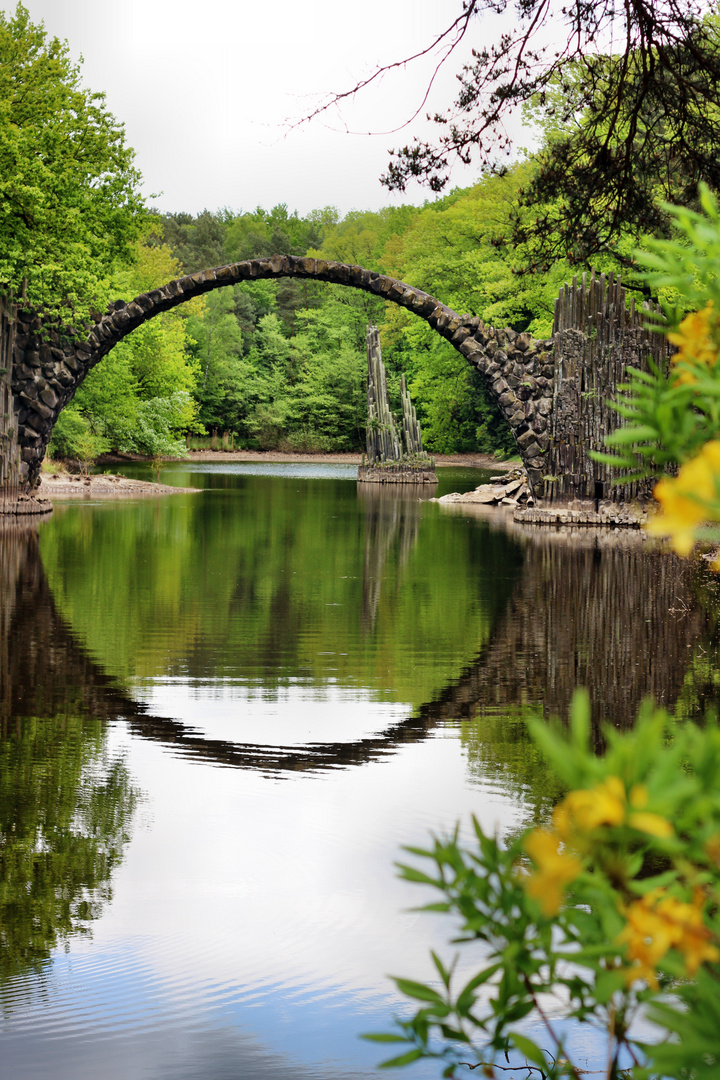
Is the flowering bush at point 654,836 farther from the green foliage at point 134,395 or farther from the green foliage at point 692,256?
the green foliage at point 134,395

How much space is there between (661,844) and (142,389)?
140 feet

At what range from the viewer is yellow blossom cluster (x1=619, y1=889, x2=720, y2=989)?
3.73 feet

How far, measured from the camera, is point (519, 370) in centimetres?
2503

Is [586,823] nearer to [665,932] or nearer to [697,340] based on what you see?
[665,932]

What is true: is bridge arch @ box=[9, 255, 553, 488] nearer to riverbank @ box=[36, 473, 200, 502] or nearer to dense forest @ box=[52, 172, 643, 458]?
dense forest @ box=[52, 172, 643, 458]

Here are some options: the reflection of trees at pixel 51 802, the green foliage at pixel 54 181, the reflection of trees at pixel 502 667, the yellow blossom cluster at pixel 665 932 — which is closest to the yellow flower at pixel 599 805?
the yellow blossom cluster at pixel 665 932

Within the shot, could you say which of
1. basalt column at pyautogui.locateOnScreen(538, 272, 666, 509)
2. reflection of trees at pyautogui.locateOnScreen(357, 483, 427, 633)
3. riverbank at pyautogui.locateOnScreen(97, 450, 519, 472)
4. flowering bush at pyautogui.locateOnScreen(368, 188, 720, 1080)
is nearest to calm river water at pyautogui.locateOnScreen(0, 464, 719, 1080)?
reflection of trees at pyautogui.locateOnScreen(357, 483, 427, 633)

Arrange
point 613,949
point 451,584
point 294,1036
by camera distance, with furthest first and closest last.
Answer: point 451,584
point 294,1036
point 613,949

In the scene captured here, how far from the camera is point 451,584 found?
15164 millimetres

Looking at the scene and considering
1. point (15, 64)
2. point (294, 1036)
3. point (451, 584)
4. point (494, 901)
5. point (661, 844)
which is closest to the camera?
point (661, 844)

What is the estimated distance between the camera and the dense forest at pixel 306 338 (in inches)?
1460

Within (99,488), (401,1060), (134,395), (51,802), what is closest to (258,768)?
(51,802)

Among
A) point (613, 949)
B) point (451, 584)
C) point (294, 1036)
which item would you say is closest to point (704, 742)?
point (613, 949)

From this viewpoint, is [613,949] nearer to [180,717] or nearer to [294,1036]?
[294,1036]
